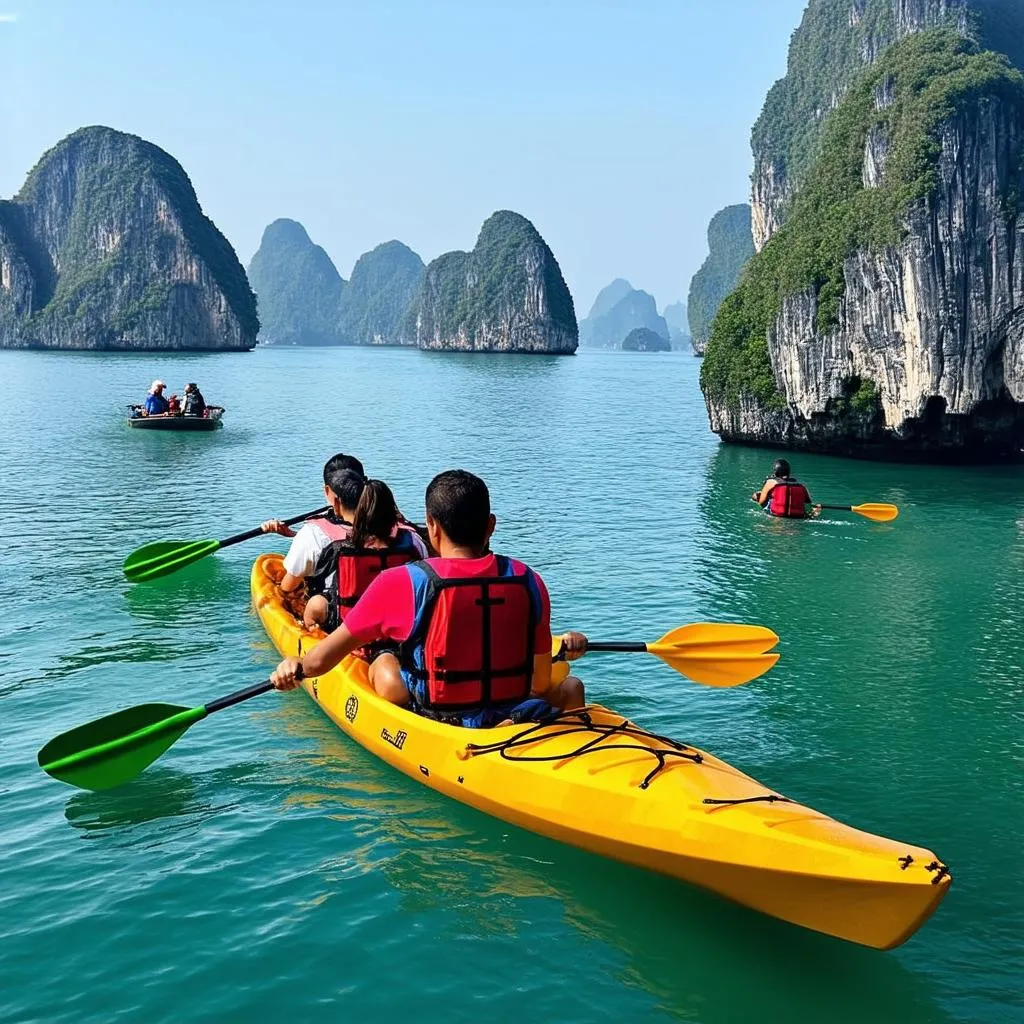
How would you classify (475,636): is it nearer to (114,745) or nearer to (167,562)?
(114,745)

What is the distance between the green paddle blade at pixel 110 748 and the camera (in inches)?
247

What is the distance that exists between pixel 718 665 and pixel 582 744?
205cm

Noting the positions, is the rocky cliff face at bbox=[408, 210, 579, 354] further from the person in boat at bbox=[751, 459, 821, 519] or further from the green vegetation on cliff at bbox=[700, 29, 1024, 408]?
the person in boat at bbox=[751, 459, 821, 519]

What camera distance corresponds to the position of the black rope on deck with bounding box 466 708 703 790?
5.80 meters

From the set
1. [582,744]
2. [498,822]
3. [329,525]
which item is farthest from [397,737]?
[329,525]

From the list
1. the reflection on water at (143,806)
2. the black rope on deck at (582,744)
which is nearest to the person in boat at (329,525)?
the reflection on water at (143,806)

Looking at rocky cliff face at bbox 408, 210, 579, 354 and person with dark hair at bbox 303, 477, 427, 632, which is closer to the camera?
person with dark hair at bbox 303, 477, 427, 632

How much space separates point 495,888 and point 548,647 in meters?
1.34

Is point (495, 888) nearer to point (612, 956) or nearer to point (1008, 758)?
point (612, 956)

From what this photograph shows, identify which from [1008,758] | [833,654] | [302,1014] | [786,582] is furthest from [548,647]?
[786,582]

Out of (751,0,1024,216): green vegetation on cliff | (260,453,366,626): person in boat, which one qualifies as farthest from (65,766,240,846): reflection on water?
(751,0,1024,216): green vegetation on cliff

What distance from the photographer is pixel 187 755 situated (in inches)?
300

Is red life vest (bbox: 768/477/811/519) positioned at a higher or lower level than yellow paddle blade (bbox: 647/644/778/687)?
higher

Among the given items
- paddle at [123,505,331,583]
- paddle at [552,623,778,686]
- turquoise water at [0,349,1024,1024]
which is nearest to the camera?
turquoise water at [0,349,1024,1024]
